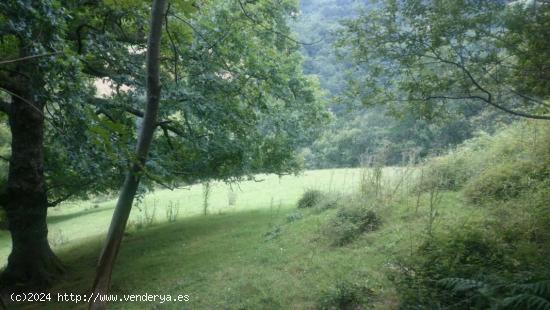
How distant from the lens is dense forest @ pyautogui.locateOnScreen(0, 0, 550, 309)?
4.37 m

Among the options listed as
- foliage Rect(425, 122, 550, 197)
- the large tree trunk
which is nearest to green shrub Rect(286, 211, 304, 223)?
foliage Rect(425, 122, 550, 197)

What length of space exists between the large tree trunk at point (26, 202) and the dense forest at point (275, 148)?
3cm

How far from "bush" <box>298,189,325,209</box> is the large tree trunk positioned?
665 centimetres

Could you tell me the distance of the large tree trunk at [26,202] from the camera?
856 centimetres

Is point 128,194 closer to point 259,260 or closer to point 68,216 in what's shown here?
point 259,260

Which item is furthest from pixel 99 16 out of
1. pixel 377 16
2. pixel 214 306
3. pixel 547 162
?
pixel 547 162

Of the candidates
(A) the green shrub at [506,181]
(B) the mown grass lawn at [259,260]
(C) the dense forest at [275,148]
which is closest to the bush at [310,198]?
(C) the dense forest at [275,148]

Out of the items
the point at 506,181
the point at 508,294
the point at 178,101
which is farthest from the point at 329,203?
the point at 508,294

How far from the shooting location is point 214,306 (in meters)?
5.82

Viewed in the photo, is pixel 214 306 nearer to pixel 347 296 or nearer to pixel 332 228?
pixel 347 296

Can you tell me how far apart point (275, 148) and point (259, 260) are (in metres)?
4.02

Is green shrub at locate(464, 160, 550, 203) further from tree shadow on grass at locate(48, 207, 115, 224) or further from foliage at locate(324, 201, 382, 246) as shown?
tree shadow on grass at locate(48, 207, 115, 224)

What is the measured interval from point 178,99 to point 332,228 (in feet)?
12.5

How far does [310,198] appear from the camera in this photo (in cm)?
1218
